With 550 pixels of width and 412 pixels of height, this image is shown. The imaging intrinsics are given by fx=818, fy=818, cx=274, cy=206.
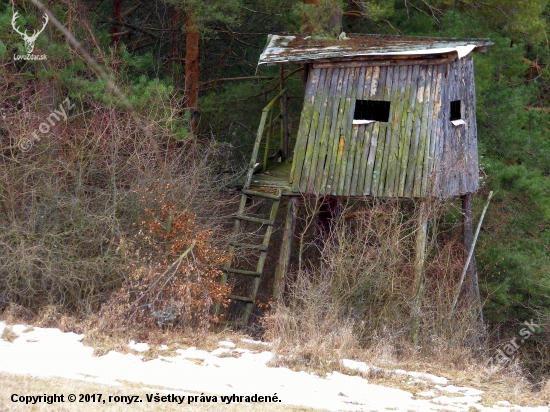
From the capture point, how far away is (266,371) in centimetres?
1103

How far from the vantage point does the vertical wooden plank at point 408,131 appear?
14320mm

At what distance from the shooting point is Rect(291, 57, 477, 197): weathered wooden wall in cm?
1437

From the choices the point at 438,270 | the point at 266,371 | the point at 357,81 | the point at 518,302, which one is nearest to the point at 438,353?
the point at 438,270

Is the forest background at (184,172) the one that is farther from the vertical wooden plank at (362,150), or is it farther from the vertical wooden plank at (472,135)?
the vertical wooden plank at (472,135)

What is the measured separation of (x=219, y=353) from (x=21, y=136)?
505 centimetres

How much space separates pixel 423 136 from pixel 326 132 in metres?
1.72

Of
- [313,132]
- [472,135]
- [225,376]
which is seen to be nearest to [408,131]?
[313,132]

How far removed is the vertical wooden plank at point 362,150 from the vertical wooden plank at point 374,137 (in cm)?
5

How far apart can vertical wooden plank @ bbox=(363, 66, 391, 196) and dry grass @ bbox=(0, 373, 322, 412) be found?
5710 mm

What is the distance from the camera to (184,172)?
15.9 m

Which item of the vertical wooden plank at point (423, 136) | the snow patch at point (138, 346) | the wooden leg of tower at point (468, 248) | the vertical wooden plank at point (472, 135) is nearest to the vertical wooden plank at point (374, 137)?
the vertical wooden plank at point (423, 136)

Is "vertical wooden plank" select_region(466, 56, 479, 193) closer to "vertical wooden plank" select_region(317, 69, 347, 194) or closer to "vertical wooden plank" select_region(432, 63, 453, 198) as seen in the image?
"vertical wooden plank" select_region(432, 63, 453, 198)

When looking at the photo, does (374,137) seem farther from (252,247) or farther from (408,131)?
(252,247)

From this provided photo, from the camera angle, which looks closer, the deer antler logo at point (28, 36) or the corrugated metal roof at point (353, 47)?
the corrugated metal roof at point (353, 47)
